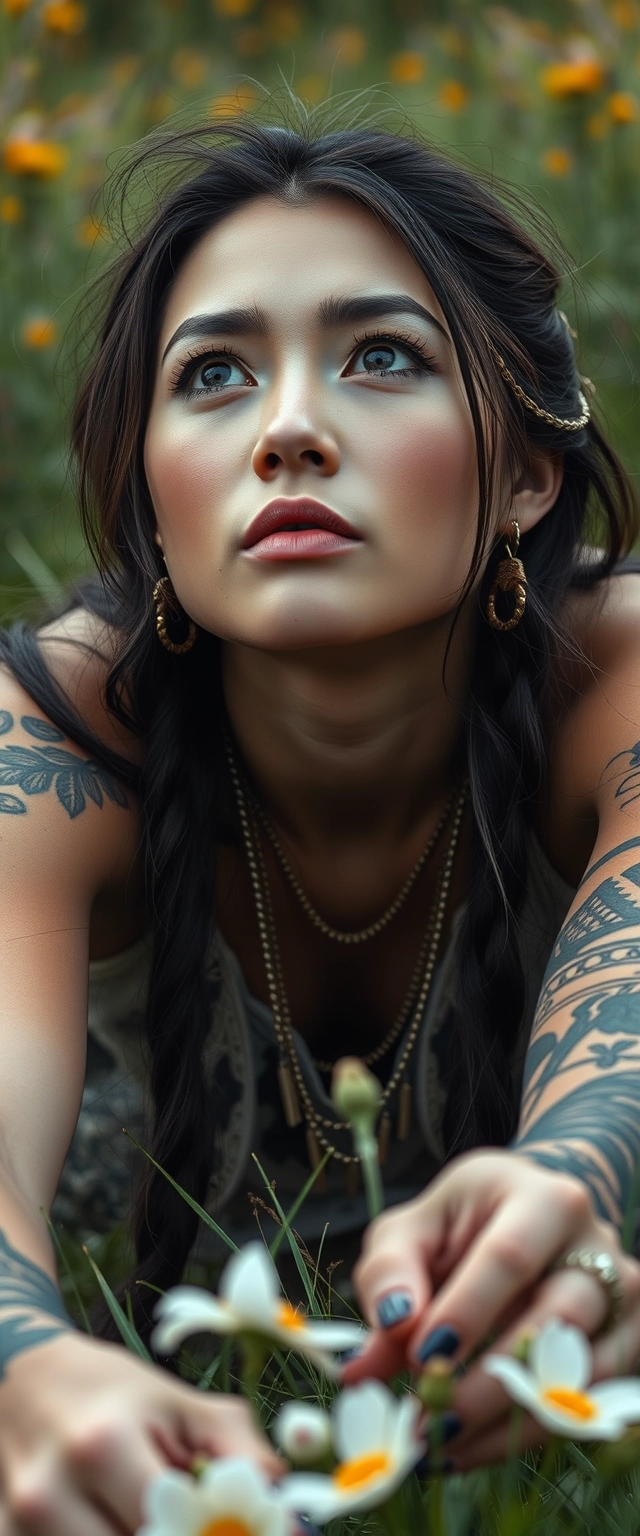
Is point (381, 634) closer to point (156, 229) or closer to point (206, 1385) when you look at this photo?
point (156, 229)

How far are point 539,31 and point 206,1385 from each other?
3943 millimetres

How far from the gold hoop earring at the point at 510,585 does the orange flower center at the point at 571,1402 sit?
43.4 inches

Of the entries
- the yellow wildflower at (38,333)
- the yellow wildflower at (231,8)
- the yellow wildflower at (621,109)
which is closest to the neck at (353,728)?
the yellow wildflower at (38,333)

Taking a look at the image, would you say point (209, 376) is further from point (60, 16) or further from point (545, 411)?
point (60, 16)

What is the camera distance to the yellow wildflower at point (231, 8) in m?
5.53

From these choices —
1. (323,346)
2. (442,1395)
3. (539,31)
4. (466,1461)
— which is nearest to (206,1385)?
(466,1461)

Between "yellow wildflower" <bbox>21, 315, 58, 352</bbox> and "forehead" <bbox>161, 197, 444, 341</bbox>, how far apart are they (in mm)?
1666

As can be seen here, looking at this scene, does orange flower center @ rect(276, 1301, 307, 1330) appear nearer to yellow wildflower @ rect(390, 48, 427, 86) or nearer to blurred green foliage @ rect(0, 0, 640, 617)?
blurred green foliage @ rect(0, 0, 640, 617)

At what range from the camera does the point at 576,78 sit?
345 centimetres

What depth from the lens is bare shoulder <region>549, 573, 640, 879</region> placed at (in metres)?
1.72

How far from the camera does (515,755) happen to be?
1.81 meters

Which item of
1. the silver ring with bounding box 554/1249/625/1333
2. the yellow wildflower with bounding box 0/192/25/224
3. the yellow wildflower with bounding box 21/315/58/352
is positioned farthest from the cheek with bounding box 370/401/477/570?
the yellow wildflower with bounding box 0/192/25/224

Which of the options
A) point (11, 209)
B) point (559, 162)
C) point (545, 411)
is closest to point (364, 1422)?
point (545, 411)

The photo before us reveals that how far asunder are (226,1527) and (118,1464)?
114 mm
